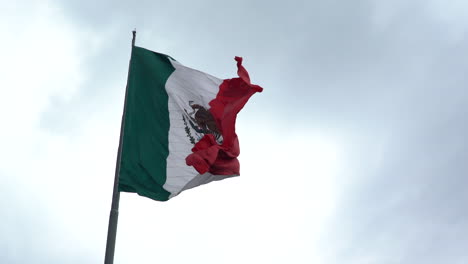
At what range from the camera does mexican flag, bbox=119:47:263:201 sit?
1139 centimetres

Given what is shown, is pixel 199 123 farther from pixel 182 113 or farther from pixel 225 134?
pixel 225 134

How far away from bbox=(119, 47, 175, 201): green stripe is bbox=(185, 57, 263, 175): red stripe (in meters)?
0.80

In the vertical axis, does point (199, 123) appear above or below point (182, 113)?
below

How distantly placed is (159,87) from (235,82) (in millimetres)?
2055

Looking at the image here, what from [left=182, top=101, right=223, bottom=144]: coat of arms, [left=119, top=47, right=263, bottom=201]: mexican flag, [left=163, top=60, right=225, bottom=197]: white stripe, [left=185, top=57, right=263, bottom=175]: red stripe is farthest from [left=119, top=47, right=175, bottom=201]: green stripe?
[left=185, top=57, right=263, bottom=175]: red stripe

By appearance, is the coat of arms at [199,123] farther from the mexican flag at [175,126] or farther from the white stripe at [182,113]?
the white stripe at [182,113]

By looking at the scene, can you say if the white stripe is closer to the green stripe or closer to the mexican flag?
the mexican flag

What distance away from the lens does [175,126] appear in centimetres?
1237

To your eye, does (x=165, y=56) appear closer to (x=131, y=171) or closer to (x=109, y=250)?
(x=131, y=171)

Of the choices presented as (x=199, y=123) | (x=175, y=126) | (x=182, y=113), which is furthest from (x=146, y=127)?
(x=199, y=123)

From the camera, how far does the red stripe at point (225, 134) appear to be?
11969mm

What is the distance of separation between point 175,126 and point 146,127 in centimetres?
67

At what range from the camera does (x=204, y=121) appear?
1284 centimetres

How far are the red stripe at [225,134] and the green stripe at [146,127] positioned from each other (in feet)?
2.63
